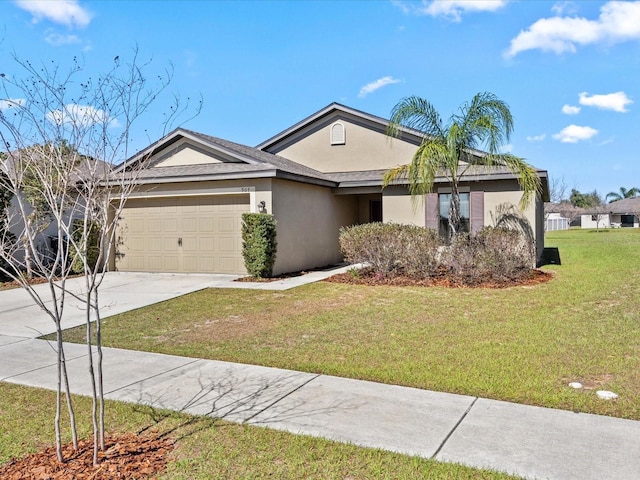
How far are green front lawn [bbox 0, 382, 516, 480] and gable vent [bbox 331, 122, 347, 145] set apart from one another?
615 inches

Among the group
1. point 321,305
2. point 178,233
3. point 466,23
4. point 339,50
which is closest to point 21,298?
point 178,233

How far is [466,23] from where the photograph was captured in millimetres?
13391

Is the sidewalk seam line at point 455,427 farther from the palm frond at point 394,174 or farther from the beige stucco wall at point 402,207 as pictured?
the beige stucco wall at point 402,207

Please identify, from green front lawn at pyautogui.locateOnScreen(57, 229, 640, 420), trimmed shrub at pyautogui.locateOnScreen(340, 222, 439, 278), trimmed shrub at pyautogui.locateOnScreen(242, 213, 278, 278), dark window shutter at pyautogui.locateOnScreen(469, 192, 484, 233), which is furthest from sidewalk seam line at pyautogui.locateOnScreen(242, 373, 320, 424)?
dark window shutter at pyautogui.locateOnScreen(469, 192, 484, 233)

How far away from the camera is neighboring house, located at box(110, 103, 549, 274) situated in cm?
1434

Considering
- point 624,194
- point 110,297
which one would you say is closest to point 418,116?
point 110,297

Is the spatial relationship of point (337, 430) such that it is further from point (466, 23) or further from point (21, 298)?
point (466, 23)

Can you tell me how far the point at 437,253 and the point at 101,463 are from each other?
410 inches

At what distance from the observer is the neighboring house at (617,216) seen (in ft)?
217

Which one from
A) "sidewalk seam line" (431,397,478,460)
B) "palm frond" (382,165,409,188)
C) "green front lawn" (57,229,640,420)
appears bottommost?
"sidewalk seam line" (431,397,478,460)

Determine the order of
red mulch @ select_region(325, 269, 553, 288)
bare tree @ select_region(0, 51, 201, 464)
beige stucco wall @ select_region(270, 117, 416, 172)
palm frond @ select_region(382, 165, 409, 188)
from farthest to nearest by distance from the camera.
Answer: beige stucco wall @ select_region(270, 117, 416, 172) < palm frond @ select_region(382, 165, 409, 188) < red mulch @ select_region(325, 269, 553, 288) < bare tree @ select_region(0, 51, 201, 464)

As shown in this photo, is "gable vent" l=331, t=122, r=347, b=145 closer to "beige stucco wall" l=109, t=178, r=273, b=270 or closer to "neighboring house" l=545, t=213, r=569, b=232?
"beige stucco wall" l=109, t=178, r=273, b=270

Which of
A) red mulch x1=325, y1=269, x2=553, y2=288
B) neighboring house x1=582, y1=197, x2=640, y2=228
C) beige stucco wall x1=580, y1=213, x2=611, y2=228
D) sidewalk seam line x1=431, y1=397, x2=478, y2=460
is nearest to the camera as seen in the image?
sidewalk seam line x1=431, y1=397, x2=478, y2=460

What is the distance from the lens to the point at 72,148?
→ 4.09m
